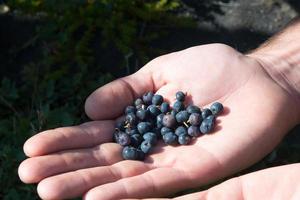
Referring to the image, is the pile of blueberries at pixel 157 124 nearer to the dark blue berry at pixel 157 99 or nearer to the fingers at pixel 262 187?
the dark blue berry at pixel 157 99

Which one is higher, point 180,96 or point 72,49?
point 180,96

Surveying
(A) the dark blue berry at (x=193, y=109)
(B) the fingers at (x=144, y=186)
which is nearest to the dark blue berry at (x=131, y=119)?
(A) the dark blue berry at (x=193, y=109)

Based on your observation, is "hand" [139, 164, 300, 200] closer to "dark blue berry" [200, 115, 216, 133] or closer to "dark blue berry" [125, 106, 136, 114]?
"dark blue berry" [200, 115, 216, 133]

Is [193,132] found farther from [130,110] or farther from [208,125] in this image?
[130,110]

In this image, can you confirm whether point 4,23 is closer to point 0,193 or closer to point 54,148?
point 0,193

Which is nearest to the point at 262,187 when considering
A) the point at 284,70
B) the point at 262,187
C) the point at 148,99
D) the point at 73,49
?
the point at 262,187

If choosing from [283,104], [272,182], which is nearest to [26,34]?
[283,104]
